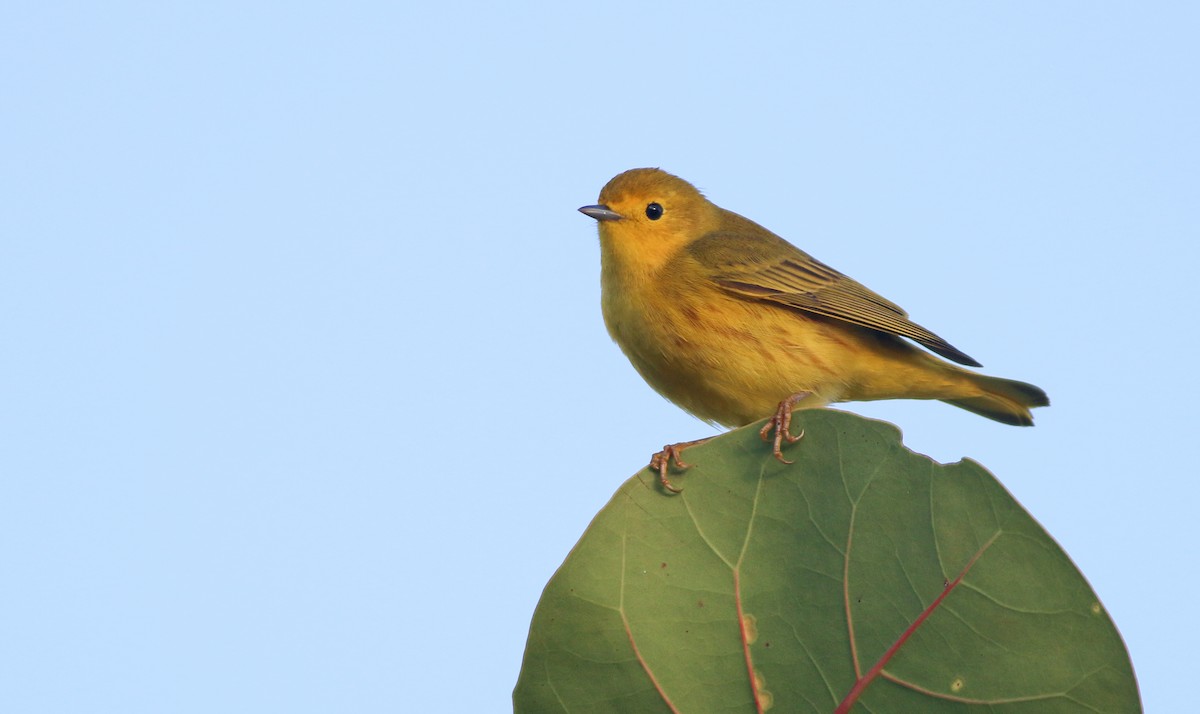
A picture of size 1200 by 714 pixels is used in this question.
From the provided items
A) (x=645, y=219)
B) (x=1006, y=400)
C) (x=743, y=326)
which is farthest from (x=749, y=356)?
(x=1006, y=400)

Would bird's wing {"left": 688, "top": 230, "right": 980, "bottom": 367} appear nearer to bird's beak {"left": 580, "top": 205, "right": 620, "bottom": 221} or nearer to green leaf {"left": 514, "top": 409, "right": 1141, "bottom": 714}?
bird's beak {"left": 580, "top": 205, "right": 620, "bottom": 221}

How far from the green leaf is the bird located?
1896mm

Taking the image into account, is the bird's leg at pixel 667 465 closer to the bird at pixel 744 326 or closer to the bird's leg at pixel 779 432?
the bird's leg at pixel 779 432

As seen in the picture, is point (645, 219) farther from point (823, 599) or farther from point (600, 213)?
point (823, 599)

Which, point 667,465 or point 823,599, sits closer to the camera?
point 823,599

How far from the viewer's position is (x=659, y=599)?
222 cm

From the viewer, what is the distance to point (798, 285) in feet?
16.5

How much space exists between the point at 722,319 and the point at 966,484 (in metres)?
2.50

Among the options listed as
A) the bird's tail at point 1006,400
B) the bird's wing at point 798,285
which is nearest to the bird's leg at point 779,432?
the bird's wing at point 798,285

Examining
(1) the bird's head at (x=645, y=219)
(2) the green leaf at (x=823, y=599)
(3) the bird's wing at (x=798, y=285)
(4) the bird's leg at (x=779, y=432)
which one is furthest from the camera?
(1) the bird's head at (x=645, y=219)

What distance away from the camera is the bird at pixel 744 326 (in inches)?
175

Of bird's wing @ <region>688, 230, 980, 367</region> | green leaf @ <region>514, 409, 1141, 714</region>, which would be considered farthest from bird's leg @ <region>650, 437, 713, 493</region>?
bird's wing @ <region>688, 230, 980, 367</region>

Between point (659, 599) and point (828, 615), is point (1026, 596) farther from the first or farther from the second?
point (659, 599)

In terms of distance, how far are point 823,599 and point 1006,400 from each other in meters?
3.04
